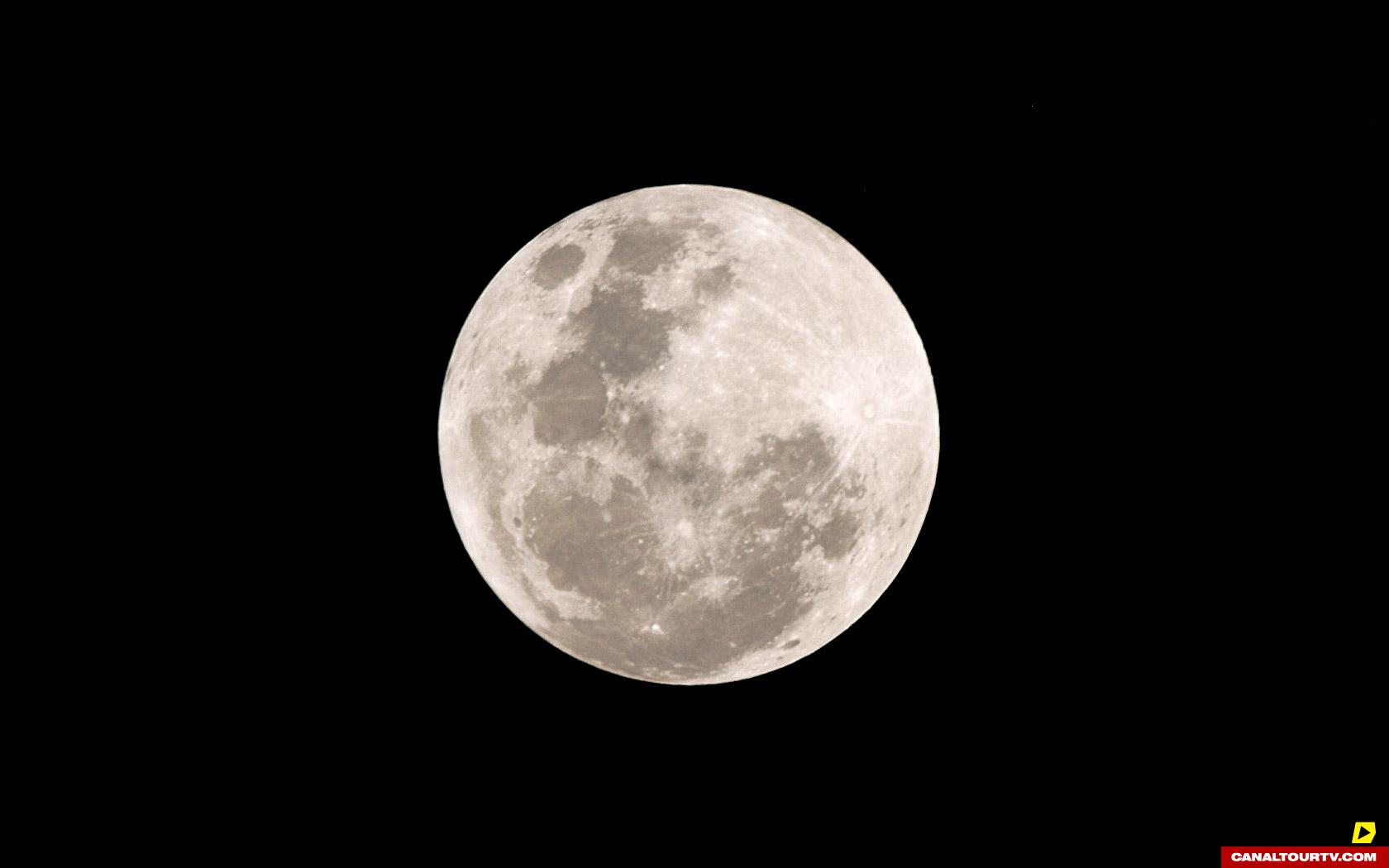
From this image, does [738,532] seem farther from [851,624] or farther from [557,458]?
[851,624]

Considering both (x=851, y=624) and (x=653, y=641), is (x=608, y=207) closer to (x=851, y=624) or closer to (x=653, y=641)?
(x=653, y=641)

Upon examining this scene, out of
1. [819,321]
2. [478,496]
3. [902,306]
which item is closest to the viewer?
[819,321]

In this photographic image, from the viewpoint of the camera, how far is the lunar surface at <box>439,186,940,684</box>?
3930mm

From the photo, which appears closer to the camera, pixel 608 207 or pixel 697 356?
pixel 697 356

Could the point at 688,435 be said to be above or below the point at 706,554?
above

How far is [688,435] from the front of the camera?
389 centimetres

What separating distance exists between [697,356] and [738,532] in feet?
2.66

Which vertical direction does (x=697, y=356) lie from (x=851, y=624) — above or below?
above

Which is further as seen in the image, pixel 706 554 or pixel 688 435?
pixel 706 554

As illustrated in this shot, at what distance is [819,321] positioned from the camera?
13.6ft

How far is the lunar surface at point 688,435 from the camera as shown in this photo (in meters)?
3.93

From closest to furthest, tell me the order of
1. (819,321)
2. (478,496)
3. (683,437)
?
(683,437), (819,321), (478,496)

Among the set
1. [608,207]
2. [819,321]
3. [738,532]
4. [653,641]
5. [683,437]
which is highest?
[608,207]

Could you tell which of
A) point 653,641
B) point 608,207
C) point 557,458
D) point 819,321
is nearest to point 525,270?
point 608,207
